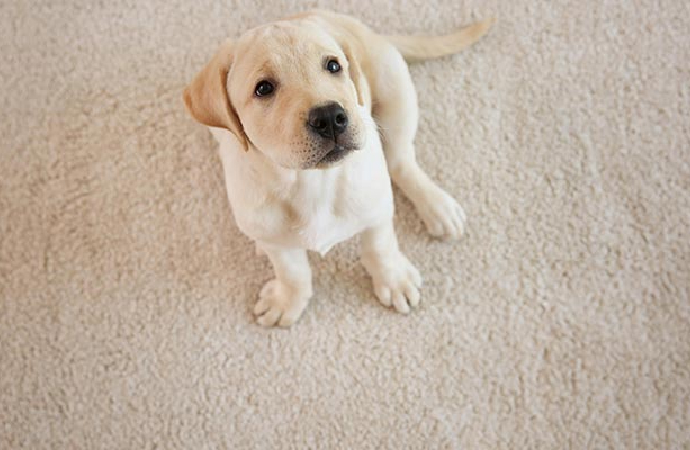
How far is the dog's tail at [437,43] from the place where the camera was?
2121 millimetres

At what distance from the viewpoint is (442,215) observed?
2062mm

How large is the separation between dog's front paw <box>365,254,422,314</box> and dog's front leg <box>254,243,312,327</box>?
8.7 inches

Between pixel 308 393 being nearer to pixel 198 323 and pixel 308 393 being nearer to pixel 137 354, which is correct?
pixel 198 323

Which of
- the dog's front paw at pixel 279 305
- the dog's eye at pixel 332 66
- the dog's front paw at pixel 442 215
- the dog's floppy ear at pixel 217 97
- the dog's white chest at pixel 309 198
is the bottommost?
the dog's front paw at pixel 279 305

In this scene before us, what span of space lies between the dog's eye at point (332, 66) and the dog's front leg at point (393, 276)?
660 millimetres

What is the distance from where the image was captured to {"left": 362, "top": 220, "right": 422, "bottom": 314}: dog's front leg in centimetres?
194

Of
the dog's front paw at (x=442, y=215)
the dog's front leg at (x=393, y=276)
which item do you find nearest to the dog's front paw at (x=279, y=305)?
the dog's front leg at (x=393, y=276)

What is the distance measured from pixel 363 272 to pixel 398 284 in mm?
160

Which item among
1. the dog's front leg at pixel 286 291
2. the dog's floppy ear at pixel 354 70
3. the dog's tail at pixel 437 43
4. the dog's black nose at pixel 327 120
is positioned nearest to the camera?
the dog's black nose at pixel 327 120

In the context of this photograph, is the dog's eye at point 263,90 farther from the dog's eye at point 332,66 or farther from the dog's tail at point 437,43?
the dog's tail at point 437,43

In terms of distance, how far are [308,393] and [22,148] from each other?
1.45 meters

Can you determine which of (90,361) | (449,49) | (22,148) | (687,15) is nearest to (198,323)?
(90,361)

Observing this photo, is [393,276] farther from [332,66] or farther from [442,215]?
[332,66]

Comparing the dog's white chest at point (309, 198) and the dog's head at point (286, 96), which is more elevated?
the dog's head at point (286, 96)
